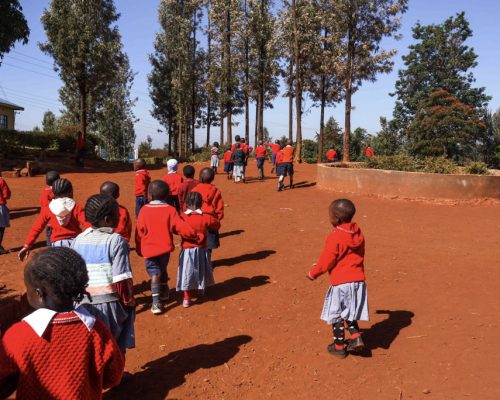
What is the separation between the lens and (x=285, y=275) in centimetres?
704

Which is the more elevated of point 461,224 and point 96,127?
point 96,127

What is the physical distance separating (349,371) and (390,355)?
0.56 metres

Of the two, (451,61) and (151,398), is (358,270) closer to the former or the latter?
(151,398)

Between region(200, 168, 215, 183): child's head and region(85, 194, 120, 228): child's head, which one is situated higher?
region(200, 168, 215, 183): child's head

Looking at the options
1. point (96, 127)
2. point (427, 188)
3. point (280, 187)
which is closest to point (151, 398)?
point (427, 188)

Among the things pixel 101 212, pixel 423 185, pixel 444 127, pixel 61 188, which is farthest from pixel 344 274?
pixel 444 127

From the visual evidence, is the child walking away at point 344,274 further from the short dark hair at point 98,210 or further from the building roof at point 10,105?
the building roof at point 10,105

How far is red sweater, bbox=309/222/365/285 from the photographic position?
14.2 ft

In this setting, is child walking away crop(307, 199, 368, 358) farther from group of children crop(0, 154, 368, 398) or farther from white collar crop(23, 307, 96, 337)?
white collar crop(23, 307, 96, 337)

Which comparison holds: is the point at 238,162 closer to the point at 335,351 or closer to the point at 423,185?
the point at 423,185

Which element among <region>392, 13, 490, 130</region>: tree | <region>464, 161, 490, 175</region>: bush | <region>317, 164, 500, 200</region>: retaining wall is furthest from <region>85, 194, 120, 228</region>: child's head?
<region>392, 13, 490, 130</region>: tree

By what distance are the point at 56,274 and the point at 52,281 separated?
1.4 inches

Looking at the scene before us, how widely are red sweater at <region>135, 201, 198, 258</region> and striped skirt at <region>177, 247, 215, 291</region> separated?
1.97 feet

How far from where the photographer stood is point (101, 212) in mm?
3564
